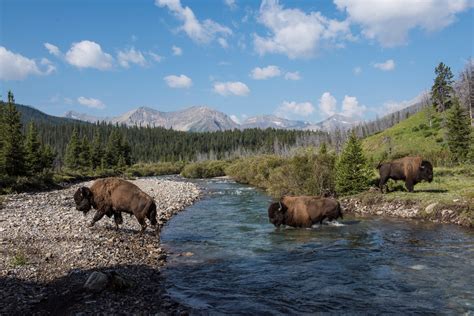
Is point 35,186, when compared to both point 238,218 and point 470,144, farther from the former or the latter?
point 470,144

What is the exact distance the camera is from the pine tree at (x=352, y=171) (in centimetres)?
2727

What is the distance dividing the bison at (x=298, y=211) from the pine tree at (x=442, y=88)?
4028 inches

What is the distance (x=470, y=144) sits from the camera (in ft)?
169

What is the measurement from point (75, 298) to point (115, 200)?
7.23 metres

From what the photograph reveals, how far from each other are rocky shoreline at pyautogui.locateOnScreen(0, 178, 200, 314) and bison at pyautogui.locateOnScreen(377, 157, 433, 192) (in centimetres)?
1615

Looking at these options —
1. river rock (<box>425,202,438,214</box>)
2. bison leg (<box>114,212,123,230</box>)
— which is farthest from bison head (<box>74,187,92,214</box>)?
river rock (<box>425,202,438,214</box>)

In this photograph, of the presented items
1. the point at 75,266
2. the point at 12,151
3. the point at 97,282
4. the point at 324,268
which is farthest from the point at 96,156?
the point at 97,282

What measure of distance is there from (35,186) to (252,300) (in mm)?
37649

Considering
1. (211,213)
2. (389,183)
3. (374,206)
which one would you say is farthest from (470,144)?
(211,213)

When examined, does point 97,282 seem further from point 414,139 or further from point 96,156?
point 414,139

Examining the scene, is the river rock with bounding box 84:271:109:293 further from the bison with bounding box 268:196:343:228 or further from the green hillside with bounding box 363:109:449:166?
the green hillside with bounding box 363:109:449:166

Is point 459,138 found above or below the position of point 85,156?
above

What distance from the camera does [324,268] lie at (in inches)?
483

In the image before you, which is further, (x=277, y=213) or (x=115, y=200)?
(x=277, y=213)
